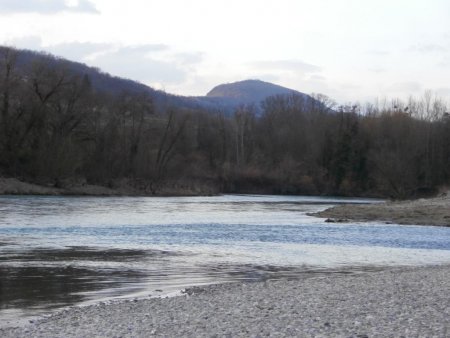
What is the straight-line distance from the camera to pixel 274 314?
1260 cm

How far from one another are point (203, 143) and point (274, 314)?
115212 millimetres

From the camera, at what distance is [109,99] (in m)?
97.8

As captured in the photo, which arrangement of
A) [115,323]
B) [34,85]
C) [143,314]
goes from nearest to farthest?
[115,323]
[143,314]
[34,85]

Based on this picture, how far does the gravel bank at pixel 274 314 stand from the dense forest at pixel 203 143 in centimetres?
6576

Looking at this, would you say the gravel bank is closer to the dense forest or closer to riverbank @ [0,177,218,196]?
riverbank @ [0,177,218,196]

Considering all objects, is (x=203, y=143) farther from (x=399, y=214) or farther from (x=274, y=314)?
(x=274, y=314)

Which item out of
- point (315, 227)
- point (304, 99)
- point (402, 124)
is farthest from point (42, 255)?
point (304, 99)

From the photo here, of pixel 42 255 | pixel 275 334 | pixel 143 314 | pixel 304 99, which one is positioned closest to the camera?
pixel 275 334

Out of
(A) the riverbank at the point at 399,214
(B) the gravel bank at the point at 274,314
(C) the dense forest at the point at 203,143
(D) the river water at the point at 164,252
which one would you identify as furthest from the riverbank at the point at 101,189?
(B) the gravel bank at the point at 274,314

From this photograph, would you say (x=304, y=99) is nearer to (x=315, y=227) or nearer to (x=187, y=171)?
(x=187, y=171)

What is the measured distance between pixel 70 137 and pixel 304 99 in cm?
8836

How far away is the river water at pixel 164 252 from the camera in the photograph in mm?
16750

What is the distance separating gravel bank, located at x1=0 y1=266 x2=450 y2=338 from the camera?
36.1ft

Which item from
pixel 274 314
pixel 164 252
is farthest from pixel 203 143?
pixel 274 314
